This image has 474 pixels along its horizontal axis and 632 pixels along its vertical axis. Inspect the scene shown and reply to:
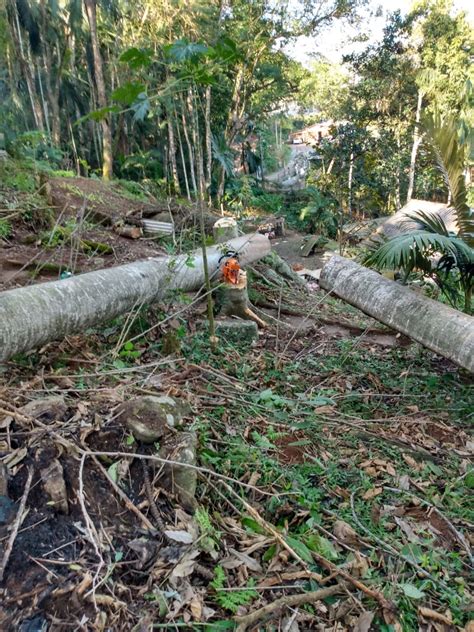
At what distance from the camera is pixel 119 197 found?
10.7m

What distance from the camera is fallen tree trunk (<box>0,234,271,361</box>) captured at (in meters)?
2.76

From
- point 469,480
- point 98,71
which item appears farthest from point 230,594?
point 98,71

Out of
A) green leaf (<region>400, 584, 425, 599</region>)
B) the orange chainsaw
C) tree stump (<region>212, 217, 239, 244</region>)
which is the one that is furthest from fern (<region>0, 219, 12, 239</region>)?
green leaf (<region>400, 584, 425, 599</region>)

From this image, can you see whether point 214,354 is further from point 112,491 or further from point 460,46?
point 460,46

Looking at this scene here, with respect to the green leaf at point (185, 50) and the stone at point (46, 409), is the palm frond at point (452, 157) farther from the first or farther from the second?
the stone at point (46, 409)

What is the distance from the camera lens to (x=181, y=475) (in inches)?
81.0

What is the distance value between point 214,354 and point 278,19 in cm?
1680

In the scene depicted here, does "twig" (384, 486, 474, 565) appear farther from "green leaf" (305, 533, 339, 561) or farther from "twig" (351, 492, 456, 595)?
"green leaf" (305, 533, 339, 561)

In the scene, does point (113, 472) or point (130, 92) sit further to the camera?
point (130, 92)

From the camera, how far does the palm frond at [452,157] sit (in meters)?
4.72

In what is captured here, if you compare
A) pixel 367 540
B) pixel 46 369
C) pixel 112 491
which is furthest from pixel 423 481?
pixel 46 369

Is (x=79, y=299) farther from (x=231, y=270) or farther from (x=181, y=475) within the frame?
(x=231, y=270)

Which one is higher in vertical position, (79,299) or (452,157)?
(452,157)

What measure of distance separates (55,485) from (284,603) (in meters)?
1.00
